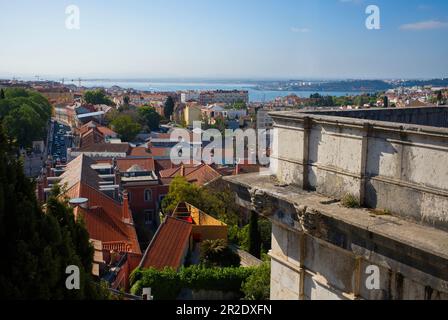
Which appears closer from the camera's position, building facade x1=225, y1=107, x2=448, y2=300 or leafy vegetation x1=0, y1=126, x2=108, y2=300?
building facade x1=225, y1=107, x2=448, y2=300


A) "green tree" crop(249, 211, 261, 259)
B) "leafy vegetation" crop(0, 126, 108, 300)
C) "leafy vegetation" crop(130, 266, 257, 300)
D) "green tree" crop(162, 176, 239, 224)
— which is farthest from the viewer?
"green tree" crop(162, 176, 239, 224)

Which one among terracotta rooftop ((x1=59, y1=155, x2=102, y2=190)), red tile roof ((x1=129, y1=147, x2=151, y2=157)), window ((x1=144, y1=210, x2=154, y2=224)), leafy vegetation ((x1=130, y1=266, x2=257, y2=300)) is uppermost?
terracotta rooftop ((x1=59, y1=155, x2=102, y2=190))

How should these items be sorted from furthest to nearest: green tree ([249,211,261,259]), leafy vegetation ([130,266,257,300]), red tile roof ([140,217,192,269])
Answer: green tree ([249,211,261,259]), red tile roof ([140,217,192,269]), leafy vegetation ([130,266,257,300])

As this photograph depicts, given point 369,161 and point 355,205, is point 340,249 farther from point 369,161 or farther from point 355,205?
point 369,161

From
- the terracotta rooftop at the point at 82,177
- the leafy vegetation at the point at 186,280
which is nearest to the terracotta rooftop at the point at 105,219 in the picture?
the terracotta rooftop at the point at 82,177

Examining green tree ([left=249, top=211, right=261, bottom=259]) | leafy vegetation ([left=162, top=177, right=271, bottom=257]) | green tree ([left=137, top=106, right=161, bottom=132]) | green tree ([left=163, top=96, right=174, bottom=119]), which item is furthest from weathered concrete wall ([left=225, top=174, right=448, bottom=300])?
green tree ([left=163, top=96, right=174, bottom=119])

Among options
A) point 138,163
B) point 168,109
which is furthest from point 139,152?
point 168,109

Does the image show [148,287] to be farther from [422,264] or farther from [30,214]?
[422,264]

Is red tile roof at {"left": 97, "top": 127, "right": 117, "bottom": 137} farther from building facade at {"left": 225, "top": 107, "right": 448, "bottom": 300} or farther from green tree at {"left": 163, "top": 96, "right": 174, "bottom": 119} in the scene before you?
building facade at {"left": 225, "top": 107, "right": 448, "bottom": 300}
